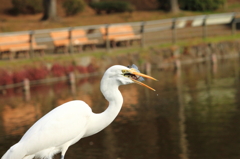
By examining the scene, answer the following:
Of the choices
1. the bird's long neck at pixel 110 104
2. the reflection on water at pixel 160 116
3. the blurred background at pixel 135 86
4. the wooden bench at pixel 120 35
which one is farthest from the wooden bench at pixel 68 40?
the bird's long neck at pixel 110 104

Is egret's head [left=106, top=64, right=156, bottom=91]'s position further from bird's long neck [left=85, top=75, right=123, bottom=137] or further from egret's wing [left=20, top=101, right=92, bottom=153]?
egret's wing [left=20, top=101, right=92, bottom=153]

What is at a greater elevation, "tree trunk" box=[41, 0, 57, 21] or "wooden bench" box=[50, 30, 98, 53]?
"tree trunk" box=[41, 0, 57, 21]

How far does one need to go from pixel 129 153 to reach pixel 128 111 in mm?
3843

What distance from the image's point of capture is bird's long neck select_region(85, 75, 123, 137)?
22.5 ft

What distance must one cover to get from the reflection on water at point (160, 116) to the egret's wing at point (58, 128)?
236 centimetres

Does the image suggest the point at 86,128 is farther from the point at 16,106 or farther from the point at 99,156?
the point at 16,106

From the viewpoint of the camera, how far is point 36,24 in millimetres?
30719

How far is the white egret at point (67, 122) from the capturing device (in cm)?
670

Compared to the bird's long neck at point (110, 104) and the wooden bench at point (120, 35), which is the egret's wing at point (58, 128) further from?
the wooden bench at point (120, 35)

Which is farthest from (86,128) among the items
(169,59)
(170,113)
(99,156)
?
(169,59)

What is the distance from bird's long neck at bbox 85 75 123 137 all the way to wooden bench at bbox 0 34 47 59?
44.0 feet

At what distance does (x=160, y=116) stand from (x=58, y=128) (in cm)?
568

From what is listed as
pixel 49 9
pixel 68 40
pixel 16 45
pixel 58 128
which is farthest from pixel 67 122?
pixel 49 9

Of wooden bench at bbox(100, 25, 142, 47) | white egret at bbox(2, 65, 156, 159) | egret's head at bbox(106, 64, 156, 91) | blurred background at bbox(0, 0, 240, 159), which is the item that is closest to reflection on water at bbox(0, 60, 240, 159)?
blurred background at bbox(0, 0, 240, 159)
